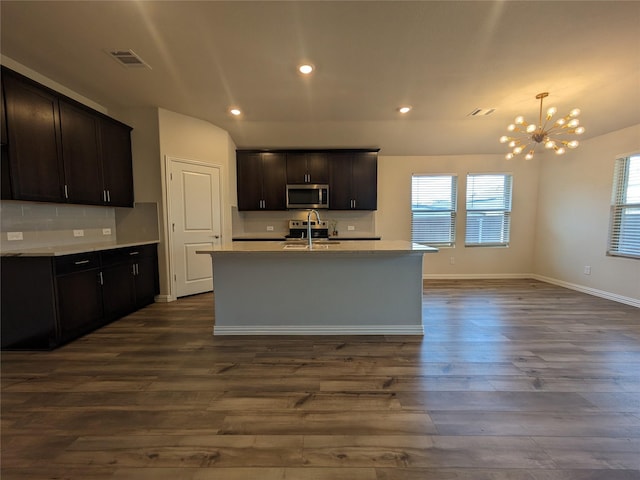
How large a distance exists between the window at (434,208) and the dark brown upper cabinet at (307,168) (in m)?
1.81

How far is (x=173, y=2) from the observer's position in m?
1.99

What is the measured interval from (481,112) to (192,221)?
4581 millimetres

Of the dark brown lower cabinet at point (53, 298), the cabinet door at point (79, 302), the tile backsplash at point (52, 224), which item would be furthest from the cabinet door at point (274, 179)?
the cabinet door at point (79, 302)

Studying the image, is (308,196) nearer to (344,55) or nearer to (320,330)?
(344,55)

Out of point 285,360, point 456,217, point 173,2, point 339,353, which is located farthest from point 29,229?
point 456,217

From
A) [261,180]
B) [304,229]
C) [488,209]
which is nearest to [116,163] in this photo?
[261,180]

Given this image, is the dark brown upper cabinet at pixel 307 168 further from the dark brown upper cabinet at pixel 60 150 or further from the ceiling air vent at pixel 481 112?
the dark brown upper cabinet at pixel 60 150

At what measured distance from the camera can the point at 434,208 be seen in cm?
547

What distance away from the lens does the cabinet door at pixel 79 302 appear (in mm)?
2586

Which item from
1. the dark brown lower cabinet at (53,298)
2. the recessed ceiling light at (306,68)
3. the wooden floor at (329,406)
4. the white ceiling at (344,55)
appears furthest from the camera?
the recessed ceiling light at (306,68)

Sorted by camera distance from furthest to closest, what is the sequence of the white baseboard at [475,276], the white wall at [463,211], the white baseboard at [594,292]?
the white baseboard at [475,276] < the white wall at [463,211] < the white baseboard at [594,292]

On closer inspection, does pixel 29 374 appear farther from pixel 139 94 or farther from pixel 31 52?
pixel 139 94

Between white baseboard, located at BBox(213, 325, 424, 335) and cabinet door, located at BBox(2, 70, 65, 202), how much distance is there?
2.20 m

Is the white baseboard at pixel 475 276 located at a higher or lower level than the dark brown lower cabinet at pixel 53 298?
lower
